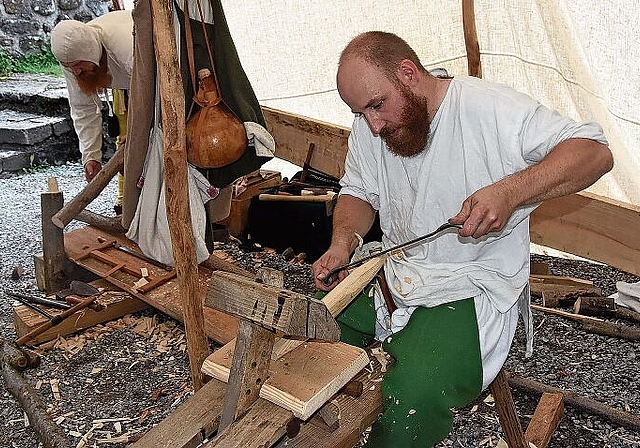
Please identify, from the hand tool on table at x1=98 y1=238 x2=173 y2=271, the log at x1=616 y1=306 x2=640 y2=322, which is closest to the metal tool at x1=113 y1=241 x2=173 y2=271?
the hand tool on table at x1=98 y1=238 x2=173 y2=271

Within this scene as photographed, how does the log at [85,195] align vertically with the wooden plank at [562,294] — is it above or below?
above

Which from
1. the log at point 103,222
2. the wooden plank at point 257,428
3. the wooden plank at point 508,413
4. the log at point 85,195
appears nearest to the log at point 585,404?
the wooden plank at point 508,413

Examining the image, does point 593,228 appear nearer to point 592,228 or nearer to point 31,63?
point 592,228

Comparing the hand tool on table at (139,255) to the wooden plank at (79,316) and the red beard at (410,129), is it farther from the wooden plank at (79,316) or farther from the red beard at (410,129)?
the red beard at (410,129)

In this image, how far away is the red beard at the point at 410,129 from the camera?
216cm

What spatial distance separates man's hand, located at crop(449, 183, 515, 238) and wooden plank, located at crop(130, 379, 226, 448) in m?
0.77

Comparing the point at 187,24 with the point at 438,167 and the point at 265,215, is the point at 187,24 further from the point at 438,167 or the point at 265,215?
the point at 265,215

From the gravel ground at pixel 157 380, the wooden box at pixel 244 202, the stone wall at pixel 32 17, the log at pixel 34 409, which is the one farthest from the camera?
the stone wall at pixel 32 17

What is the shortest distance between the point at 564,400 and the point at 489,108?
4.93ft

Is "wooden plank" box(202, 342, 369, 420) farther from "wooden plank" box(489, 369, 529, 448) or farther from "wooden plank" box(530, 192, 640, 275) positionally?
"wooden plank" box(530, 192, 640, 275)

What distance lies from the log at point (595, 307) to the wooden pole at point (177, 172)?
216cm

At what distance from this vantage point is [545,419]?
2816mm

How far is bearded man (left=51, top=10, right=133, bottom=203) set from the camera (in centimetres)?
399

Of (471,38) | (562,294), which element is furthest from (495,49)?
(562,294)
